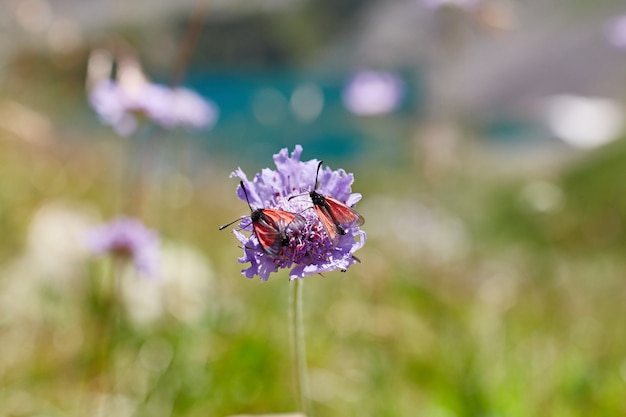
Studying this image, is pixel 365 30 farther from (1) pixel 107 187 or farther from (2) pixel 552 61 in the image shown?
(1) pixel 107 187

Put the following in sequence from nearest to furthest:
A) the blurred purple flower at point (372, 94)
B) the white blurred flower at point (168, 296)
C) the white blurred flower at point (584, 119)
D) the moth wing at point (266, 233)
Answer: the moth wing at point (266, 233)
the white blurred flower at point (168, 296)
the blurred purple flower at point (372, 94)
the white blurred flower at point (584, 119)

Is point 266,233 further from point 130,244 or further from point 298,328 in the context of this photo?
point 130,244

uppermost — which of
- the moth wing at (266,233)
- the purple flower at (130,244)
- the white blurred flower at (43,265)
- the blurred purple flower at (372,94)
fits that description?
the blurred purple flower at (372,94)

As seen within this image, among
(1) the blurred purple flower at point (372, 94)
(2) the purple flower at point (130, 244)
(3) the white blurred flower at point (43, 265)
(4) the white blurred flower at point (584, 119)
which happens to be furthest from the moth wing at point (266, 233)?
(4) the white blurred flower at point (584, 119)

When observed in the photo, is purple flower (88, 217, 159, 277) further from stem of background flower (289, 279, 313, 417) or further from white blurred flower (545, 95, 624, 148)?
white blurred flower (545, 95, 624, 148)

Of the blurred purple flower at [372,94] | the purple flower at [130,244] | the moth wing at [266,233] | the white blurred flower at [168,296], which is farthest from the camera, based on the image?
the blurred purple flower at [372,94]

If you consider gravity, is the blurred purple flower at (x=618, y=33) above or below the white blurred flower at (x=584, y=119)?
below

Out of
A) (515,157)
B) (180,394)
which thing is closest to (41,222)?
(180,394)

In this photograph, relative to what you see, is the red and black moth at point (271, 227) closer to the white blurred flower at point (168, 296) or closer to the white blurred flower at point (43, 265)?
the white blurred flower at point (168, 296)
